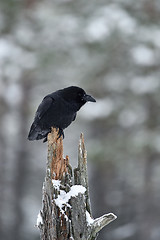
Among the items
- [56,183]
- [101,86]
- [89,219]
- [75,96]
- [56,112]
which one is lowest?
[89,219]

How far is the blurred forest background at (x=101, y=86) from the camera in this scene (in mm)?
17422

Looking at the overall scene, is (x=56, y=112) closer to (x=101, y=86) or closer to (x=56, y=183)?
(x=56, y=183)

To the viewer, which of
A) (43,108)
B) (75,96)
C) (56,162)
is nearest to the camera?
(56,162)

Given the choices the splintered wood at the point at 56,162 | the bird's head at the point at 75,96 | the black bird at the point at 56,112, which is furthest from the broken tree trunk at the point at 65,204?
the bird's head at the point at 75,96

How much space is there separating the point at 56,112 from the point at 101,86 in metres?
12.4

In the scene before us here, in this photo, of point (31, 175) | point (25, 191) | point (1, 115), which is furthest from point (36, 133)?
point (31, 175)

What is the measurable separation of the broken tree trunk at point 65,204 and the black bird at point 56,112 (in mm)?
1088

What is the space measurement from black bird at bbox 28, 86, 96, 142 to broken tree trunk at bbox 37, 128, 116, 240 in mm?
1088

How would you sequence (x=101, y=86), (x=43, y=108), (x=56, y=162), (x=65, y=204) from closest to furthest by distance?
(x=65, y=204) < (x=56, y=162) < (x=43, y=108) < (x=101, y=86)

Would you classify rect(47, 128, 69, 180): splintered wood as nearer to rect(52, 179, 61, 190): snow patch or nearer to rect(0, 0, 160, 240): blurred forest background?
rect(52, 179, 61, 190): snow patch

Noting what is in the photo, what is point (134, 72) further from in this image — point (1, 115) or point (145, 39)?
point (1, 115)

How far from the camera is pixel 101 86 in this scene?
18.8 meters

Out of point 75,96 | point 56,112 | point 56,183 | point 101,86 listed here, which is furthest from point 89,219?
point 101,86

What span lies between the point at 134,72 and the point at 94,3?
2.96 metres
